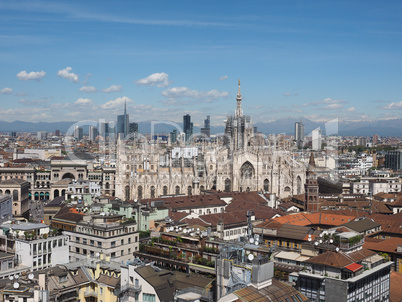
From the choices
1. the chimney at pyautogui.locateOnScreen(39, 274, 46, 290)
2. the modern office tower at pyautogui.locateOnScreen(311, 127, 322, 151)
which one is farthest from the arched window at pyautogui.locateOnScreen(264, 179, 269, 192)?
the modern office tower at pyautogui.locateOnScreen(311, 127, 322, 151)

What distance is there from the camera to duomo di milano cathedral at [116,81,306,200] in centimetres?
8244

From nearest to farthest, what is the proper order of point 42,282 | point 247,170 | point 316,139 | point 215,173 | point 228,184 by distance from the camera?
point 42,282, point 228,184, point 215,173, point 247,170, point 316,139

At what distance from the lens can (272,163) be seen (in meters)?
87.4

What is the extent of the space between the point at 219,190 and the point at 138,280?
190 ft

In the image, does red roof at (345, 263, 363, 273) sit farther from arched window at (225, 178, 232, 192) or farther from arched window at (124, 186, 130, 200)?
arched window at (225, 178, 232, 192)

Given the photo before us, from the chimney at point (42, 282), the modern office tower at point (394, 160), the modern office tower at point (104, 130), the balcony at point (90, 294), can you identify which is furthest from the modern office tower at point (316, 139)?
the chimney at point (42, 282)

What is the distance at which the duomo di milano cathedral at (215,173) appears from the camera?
8244 cm

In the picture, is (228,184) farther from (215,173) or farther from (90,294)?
(90,294)

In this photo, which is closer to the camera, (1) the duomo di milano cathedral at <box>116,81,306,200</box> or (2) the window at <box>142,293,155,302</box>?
(2) the window at <box>142,293,155,302</box>

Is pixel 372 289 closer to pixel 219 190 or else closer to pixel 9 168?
pixel 219 190

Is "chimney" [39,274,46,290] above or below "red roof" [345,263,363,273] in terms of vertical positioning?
below

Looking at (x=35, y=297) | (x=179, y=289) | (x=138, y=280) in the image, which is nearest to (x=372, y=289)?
(x=179, y=289)

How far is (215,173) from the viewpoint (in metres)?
87.5

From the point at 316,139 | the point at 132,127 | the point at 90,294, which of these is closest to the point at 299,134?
the point at 316,139
